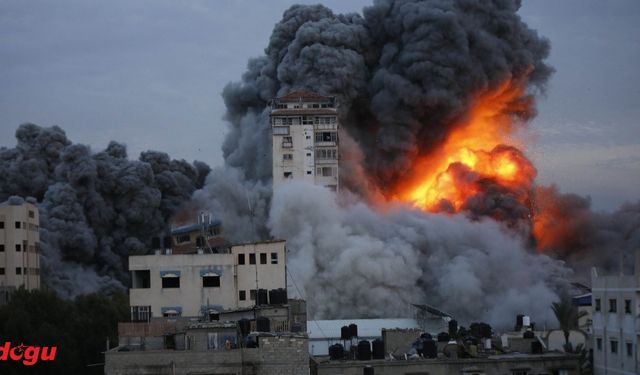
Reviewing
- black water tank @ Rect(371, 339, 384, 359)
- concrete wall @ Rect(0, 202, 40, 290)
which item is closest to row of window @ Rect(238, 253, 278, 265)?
black water tank @ Rect(371, 339, 384, 359)

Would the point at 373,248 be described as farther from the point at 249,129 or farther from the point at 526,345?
the point at 526,345

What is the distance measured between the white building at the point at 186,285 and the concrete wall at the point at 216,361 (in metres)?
15.0

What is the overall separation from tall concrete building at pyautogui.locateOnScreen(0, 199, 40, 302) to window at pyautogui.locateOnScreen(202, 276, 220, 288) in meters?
28.5

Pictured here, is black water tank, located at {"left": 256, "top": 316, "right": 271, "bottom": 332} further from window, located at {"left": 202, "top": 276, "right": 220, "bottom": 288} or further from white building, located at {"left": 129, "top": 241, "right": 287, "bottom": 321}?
window, located at {"left": 202, "top": 276, "right": 220, "bottom": 288}

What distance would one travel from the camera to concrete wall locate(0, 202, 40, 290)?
86938 millimetres

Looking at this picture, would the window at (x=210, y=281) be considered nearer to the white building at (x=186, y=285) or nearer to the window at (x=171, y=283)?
the white building at (x=186, y=285)

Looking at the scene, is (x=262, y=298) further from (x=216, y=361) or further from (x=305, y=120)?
(x=305, y=120)

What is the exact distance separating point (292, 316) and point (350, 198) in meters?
40.8

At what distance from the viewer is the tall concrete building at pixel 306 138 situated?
3777 inches

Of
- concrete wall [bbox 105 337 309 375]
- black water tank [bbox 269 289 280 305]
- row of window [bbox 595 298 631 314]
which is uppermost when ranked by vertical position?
black water tank [bbox 269 289 280 305]

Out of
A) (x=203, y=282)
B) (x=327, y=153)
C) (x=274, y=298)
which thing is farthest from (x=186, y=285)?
(x=327, y=153)

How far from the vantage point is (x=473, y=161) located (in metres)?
99.9

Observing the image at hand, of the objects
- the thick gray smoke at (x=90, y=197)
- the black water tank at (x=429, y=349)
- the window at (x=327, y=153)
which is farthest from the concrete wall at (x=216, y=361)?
the window at (x=327, y=153)

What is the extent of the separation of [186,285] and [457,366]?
16.7 meters
